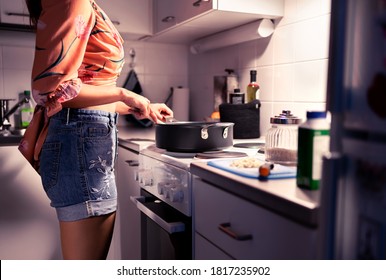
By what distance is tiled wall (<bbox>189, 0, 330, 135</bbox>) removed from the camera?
1550 mm

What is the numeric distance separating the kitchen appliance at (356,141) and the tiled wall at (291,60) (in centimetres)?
99

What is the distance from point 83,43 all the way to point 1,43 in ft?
4.46

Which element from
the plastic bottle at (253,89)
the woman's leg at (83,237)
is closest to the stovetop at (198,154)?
the woman's leg at (83,237)

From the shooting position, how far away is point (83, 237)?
47.3 inches

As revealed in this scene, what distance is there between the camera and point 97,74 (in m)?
1.19

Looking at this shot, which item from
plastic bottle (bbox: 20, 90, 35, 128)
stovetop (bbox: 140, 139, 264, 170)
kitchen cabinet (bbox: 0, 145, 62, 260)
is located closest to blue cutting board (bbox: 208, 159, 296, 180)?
stovetop (bbox: 140, 139, 264, 170)

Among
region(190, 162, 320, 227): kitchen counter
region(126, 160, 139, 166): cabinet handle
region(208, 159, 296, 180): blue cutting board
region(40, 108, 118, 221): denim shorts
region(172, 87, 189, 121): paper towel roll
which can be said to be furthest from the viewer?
region(172, 87, 189, 121): paper towel roll

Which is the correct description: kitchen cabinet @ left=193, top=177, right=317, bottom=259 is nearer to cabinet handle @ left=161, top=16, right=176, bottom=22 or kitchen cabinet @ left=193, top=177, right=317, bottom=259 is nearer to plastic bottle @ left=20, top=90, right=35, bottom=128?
cabinet handle @ left=161, top=16, right=176, bottom=22

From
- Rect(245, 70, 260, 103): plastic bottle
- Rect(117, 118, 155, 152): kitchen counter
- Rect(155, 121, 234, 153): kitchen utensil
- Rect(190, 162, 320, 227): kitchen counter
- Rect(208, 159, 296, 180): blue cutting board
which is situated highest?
Rect(245, 70, 260, 103): plastic bottle

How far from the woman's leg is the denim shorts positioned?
3 cm

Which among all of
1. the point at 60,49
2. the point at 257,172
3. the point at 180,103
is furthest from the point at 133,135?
the point at 257,172

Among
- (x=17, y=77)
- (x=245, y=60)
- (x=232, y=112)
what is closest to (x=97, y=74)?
(x=232, y=112)

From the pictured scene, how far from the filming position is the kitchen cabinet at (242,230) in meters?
0.72
